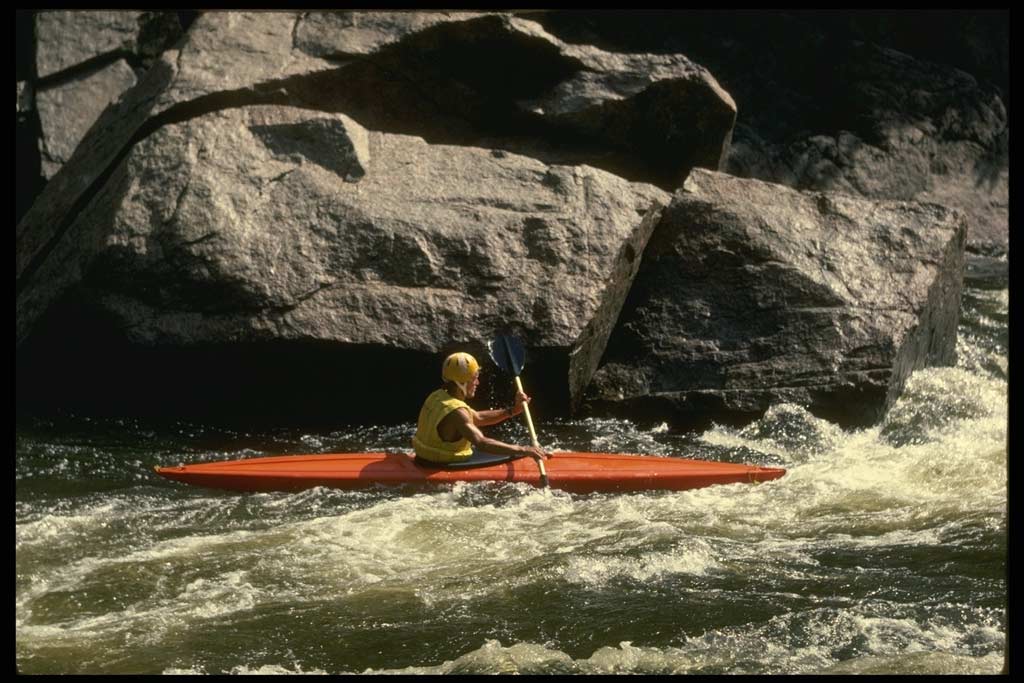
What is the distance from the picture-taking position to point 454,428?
6.06 metres

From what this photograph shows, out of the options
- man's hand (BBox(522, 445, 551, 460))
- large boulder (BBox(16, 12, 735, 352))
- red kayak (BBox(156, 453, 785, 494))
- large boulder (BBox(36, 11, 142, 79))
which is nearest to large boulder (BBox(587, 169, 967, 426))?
large boulder (BBox(16, 12, 735, 352))

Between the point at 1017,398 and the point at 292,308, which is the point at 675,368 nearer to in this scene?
the point at 292,308

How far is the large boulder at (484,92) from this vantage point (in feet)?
27.3

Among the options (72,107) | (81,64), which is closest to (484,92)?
(72,107)

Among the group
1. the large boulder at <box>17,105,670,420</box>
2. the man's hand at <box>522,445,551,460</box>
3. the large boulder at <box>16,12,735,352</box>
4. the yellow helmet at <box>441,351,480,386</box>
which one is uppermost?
the large boulder at <box>16,12,735,352</box>

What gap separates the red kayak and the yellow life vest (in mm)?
69

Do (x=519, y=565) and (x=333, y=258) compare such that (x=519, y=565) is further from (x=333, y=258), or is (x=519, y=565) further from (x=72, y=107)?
(x=72, y=107)

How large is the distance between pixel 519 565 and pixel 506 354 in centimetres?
194

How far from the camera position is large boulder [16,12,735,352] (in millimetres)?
8328

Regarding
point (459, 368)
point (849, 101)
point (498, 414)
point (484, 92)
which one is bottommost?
point (498, 414)

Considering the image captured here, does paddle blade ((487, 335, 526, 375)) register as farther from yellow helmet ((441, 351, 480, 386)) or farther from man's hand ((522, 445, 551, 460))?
man's hand ((522, 445, 551, 460))

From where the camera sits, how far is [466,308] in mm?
7043

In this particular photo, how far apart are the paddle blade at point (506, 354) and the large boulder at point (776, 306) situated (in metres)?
0.89

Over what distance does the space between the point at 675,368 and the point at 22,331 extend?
3742mm
